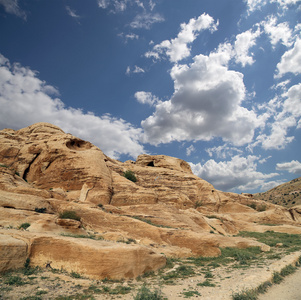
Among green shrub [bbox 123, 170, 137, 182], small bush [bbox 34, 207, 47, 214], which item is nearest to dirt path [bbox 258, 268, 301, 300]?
small bush [bbox 34, 207, 47, 214]

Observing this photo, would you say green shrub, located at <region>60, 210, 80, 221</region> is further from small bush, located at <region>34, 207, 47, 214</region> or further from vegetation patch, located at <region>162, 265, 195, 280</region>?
vegetation patch, located at <region>162, 265, 195, 280</region>

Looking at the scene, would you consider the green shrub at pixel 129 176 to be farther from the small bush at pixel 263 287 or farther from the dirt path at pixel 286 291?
the small bush at pixel 263 287

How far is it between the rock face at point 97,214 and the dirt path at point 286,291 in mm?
5310

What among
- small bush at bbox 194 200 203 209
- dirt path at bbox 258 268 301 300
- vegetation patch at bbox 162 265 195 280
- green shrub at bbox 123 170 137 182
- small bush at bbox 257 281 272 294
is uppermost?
green shrub at bbox 123 170 137 182

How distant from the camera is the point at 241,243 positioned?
18.0 metres

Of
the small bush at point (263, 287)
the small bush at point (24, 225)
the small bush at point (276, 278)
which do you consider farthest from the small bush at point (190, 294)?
the small bush at point (24, 225)

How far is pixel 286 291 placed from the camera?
789cm

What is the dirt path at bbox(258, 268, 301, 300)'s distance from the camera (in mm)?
7258

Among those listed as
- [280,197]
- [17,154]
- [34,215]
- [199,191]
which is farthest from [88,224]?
[280,197]

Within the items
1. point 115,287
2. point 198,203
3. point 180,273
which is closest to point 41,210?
point 115,287

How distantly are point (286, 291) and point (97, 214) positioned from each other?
1416 cm

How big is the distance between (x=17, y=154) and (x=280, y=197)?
303 ft

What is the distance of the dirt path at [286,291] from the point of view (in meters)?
7.26

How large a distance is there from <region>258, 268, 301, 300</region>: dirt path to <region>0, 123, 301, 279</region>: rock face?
5310mm
